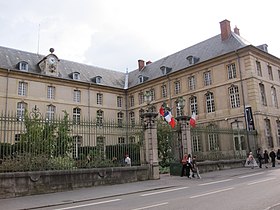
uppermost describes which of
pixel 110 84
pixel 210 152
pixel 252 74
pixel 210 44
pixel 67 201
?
pixel 210 44

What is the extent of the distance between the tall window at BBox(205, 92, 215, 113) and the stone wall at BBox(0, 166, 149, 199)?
57.8ft

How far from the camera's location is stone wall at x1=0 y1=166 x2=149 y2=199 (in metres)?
10.0

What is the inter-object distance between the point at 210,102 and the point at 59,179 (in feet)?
71.1

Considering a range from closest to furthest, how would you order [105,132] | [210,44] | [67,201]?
[67,201] → [105,132] → [210,44]

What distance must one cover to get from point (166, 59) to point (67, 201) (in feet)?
103

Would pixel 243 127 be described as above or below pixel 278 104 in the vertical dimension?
below

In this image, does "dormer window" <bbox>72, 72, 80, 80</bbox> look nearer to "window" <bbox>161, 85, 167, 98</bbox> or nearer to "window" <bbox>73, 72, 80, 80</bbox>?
"window" <bbox>73, 72, 80, 80</bbox>

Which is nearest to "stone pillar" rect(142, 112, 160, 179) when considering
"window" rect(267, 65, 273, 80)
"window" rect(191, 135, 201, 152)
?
"window" rect(191, 135, 201, 152)

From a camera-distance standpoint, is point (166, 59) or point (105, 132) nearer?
point (105, 132)

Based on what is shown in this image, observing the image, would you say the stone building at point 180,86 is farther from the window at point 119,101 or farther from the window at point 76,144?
the window at point 76,144

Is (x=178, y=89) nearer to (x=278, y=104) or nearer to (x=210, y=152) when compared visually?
(x=278, y=104)

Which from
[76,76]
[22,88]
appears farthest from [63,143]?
[76,76]

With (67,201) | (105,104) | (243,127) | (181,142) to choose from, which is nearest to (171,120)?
(181,142)

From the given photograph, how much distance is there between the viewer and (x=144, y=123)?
14969 mm
